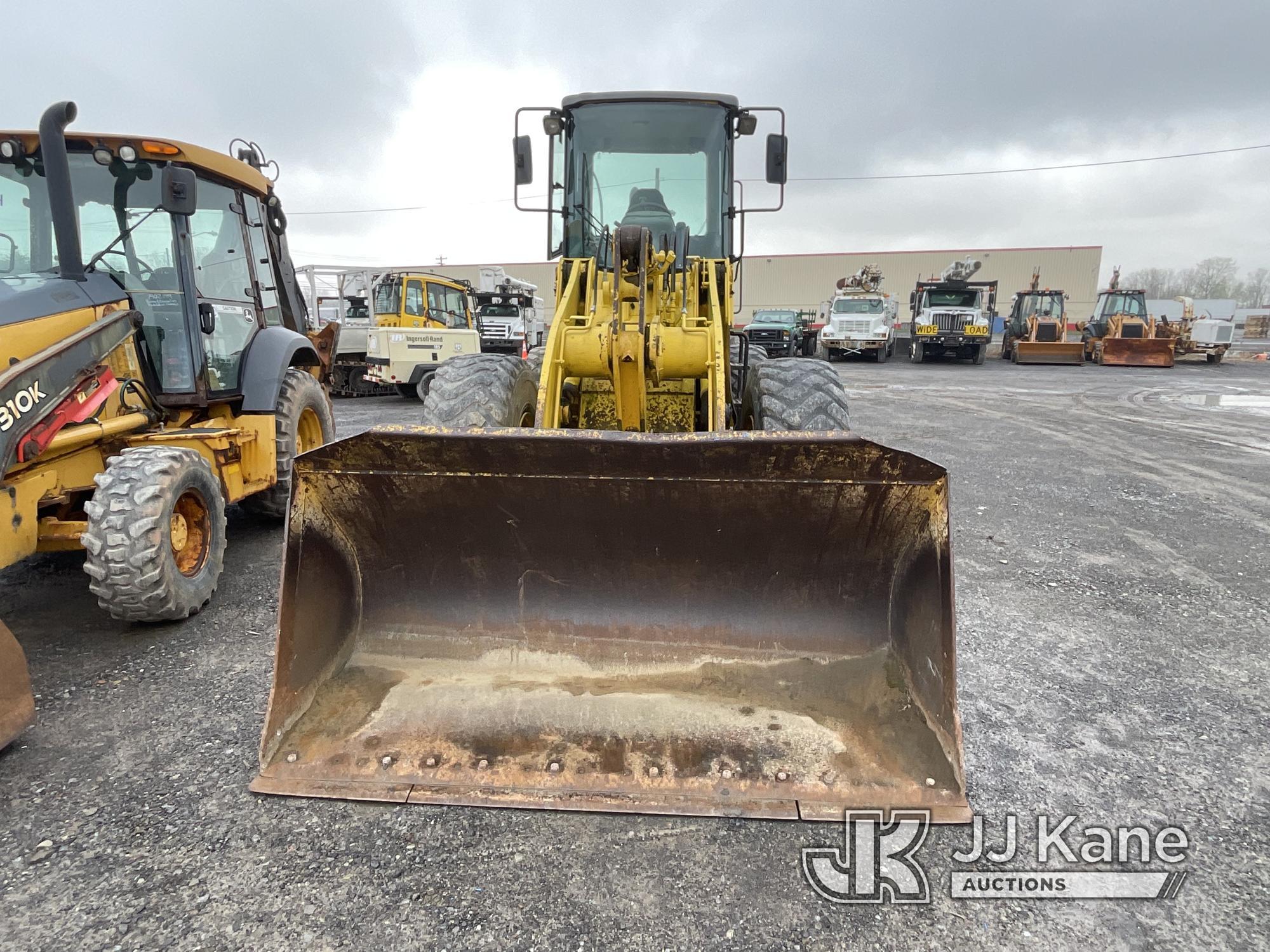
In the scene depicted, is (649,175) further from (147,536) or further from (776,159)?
(147,536)

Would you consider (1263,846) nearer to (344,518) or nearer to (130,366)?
(344,518)

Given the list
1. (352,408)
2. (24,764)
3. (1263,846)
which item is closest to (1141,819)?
(1263,846)

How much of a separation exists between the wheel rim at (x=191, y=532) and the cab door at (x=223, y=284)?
951 millimetres

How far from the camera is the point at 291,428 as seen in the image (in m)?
4.71

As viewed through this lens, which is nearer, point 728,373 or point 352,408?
point 728,373

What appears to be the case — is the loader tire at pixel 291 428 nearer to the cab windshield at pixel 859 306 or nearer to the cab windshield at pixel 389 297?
the cab windshield at pixel 389 297

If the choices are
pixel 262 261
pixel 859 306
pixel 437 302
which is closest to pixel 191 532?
pixel 262 261

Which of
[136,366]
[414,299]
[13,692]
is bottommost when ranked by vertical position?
[13,692]

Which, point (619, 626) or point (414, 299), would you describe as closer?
point (619, 626)

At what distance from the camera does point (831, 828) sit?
2.10 m

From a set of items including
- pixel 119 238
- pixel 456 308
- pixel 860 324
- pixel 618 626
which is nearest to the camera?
pixel 618 626

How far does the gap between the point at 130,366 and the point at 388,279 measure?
37.4ft

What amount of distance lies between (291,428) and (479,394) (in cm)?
156

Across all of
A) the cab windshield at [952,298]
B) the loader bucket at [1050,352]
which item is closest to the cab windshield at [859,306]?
the cab windshield at [952,298]
